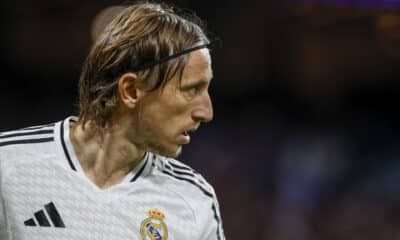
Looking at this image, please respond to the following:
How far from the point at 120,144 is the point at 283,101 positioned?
587cm

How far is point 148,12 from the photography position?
2.07 metres

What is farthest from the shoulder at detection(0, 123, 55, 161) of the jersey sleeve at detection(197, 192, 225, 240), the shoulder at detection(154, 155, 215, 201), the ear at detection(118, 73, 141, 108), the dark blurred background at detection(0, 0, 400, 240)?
the dark blurred background at detection(0, 0, 400, 240)

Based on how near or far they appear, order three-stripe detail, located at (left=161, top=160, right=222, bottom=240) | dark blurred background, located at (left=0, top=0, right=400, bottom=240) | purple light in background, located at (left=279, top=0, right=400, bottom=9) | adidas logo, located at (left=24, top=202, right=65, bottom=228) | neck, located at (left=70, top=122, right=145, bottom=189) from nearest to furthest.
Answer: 1. adidas logo, located at (left=24, top=202, right=65, bottom=228)
2. neck, located at (left=70, top=122, right=145, bottom=189)
3. three-stripe detail, located at (left=161, top=160, right=222, bottom=240)
4. dark blurred background, located at (left=0, top=0, right=400, bottom=240)
5. purple light in background, located at (left=279, top=0, right=400, bottom=9)

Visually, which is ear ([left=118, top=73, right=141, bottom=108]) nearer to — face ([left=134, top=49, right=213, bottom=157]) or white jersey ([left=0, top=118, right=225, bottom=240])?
face ([left=134, top=49, right=213, bottom=157])

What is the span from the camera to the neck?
2092 millimetres

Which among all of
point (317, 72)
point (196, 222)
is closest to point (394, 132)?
point (317, 72)

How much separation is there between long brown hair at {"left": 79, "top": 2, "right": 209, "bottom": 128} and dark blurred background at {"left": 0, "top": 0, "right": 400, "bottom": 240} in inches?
156

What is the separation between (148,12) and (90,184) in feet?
1.85

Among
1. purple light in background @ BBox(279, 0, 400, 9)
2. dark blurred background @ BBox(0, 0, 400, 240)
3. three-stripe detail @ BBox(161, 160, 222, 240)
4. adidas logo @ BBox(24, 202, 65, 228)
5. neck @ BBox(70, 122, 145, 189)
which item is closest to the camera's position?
adidas logo @ BBox(24, 202, 65, 228)

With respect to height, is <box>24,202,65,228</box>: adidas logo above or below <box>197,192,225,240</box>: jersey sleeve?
above

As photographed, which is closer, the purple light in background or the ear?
the ear

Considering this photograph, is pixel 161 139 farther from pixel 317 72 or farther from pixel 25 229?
pixel 317 72

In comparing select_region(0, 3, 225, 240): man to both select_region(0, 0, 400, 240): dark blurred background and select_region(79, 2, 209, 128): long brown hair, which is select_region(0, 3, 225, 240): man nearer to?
select_region(79, 2, 209, 128): long brown hair

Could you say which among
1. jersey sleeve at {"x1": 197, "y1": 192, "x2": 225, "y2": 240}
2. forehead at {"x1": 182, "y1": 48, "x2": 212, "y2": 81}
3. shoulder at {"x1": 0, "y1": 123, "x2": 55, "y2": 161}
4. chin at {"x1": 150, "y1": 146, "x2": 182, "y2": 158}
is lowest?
jersey sleeve at {"x1": 197, "y1": 192, "x2": 225, "y2": 240}
